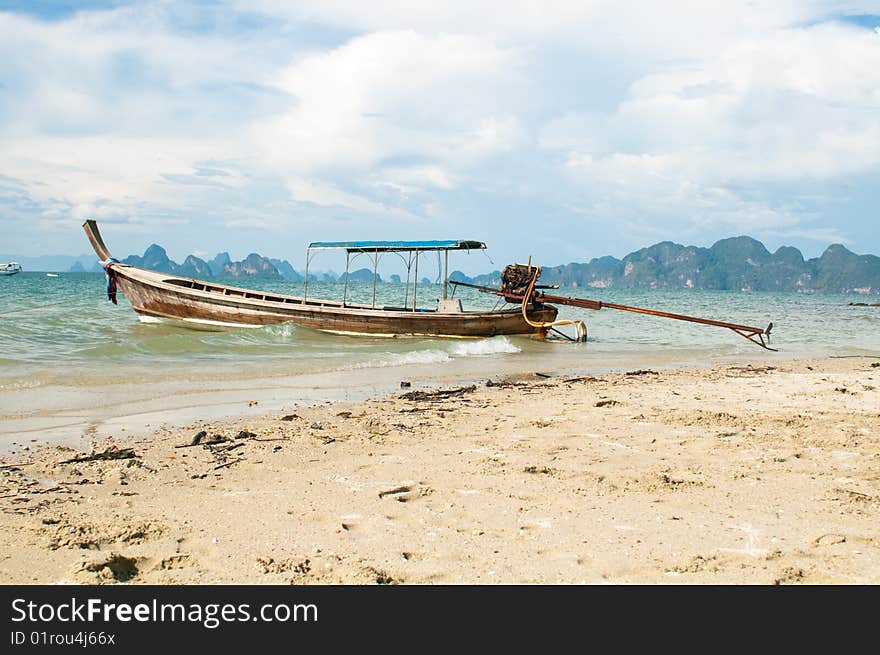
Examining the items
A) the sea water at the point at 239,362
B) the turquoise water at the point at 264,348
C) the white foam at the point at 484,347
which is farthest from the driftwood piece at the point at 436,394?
the white foam at the point at 484,347

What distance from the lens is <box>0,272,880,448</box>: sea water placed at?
8125mm

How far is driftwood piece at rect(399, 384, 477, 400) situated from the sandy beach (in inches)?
55.4

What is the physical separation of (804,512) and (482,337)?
52.2 ft

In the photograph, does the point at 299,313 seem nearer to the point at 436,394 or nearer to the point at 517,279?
the point at 517,279

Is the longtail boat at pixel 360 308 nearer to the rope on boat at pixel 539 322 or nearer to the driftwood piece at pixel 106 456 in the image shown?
the rope on boat at pixel 539 322

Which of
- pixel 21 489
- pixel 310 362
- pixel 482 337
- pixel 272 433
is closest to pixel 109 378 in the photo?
pixel 310 362

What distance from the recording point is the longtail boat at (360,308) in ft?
63.7

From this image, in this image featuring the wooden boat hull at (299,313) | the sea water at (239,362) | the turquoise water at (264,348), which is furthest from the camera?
the wooden boat hull at (299,313)

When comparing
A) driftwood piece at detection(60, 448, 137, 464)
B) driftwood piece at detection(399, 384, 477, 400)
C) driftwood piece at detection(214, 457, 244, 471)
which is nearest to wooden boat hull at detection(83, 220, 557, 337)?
driftwood piece at detection(399, 384, 477, 400)

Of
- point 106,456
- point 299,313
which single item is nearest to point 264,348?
point 299,313

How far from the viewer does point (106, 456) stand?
558 centimetres

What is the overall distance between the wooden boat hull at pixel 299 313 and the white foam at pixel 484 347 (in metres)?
0.93

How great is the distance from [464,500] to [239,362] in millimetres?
9508
